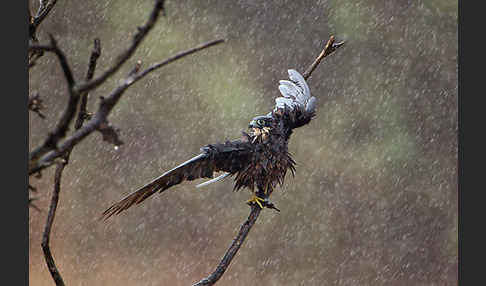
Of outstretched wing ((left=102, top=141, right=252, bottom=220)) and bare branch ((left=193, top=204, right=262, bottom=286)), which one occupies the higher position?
outstretched wing ((left=102, top=141, right=252, bottom=220))

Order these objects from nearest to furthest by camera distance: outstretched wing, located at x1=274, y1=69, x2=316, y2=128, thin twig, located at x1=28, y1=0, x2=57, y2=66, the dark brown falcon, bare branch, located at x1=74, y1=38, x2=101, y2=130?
1. bare branch, located at x1=74, y1=38, x2=101, y2=130
2. thin twig, located at x1=28, y1=0, x2=57, y2=66
3. the dark brown falcon
4. outstretched wing, located at x1=274, y1=69, x2=316, y2=128

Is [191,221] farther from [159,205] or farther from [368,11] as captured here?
[368,11]

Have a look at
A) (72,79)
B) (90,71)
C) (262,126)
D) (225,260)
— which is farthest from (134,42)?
(262,126)

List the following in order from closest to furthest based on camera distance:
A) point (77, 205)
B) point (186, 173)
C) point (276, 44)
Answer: point (186, 173) < point (77, 205) < point (276, 44)

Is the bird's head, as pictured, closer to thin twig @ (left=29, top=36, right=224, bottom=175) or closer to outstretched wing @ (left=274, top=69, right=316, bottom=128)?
outstretched wing @ (left=274, top=69, right=316, bottom=128)

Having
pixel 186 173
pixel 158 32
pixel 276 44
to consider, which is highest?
pixel 158 32

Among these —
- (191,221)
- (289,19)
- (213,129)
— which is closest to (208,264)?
(191,221)

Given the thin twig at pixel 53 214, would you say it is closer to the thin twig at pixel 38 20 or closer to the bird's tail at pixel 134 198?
the bird's tail at pixel 134 198

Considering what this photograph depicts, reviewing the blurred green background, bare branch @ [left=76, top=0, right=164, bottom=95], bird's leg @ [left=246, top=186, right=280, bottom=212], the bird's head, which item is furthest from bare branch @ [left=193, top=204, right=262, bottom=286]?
the blurred green background
